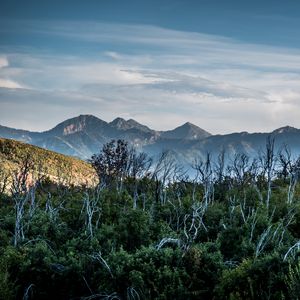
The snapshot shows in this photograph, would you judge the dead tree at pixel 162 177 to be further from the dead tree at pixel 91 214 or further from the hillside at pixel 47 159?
the hillside at pixel 47 159

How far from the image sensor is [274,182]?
5222 cm

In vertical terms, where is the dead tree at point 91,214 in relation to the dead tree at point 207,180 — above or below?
below

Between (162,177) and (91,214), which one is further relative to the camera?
(162,177)

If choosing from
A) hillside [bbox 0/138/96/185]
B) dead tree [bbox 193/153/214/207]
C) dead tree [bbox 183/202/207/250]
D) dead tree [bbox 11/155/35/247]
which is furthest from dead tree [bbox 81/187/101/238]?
hillside [bbox 0/138/96/185]

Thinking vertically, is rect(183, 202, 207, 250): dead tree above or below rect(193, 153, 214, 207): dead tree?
below

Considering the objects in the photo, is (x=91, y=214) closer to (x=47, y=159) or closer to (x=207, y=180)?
(x=207, y=180)

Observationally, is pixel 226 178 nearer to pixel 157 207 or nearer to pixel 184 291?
pixel 157 207

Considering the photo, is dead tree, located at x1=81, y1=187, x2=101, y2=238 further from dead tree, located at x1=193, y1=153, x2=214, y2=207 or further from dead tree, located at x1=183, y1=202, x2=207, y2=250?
dead tree, located at x1=193, y1=153, x2=214, y2=207

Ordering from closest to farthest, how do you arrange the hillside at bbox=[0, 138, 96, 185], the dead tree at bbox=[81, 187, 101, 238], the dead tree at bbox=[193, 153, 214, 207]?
1. the dead tree at bbox=[81, 187, 101, 238]
2. the dead tree at bbox=[193, 153, 214, 207]
3. the hillside at bbox=[0, 138, 96, 185]

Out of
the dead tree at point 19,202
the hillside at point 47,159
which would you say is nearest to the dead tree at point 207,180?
the dead tree at point 19,202

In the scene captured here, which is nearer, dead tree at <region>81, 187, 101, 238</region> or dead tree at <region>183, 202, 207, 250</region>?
dead tree at <region>183, 202, 207, 250</region>

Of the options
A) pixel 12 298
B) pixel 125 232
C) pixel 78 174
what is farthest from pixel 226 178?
pixel 78 174

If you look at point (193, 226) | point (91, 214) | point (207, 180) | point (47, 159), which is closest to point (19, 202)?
point (91, 214)

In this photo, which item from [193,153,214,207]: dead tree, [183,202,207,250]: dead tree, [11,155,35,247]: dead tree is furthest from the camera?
[193,153,214,207]: dead tree
